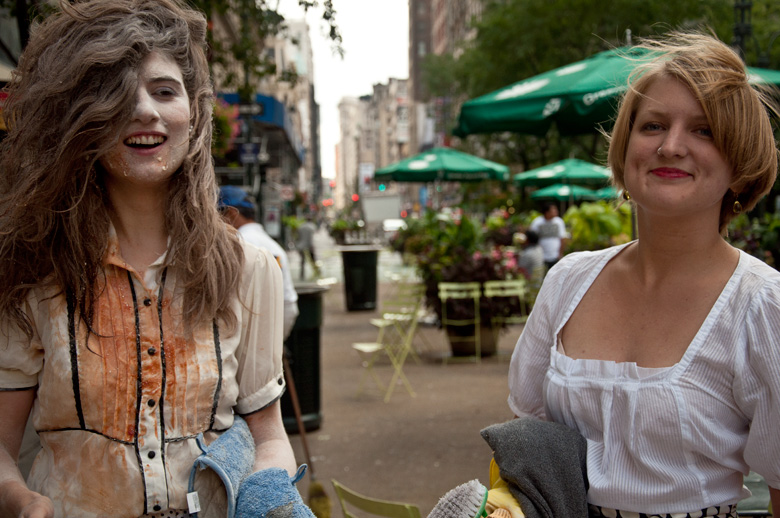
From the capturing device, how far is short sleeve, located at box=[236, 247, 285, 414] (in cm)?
193

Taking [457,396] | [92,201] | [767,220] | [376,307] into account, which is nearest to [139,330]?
[92,201]

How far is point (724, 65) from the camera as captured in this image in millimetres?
1847

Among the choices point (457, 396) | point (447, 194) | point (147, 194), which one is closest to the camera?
point (147, 194)

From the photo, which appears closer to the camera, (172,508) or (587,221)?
(172,508)

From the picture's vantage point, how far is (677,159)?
1823 mm

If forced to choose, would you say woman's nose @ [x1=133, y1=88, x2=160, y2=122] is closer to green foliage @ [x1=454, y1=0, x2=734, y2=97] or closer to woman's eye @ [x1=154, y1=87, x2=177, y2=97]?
woman's eye @ [x1=154, y1=87, x2=177, y2=97]

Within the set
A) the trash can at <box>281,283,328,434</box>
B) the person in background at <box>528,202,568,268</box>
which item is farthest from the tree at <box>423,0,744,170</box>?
the trash can at <box>281,283,328,434</box>

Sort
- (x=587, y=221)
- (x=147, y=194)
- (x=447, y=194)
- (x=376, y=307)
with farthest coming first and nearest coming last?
(x=447, y=194), (x=376, y=307), (x=587, y=221), (x=147, y=194)

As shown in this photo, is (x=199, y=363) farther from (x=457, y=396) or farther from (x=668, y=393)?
(x=457, y=396)

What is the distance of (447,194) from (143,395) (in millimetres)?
77704

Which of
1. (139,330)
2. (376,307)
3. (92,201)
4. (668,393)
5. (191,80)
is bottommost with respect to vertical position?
(376,307)

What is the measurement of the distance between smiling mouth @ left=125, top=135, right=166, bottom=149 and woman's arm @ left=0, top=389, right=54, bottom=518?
605 mm

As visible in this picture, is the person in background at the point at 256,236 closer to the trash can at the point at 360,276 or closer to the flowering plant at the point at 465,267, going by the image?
the flowering plant at the point at 465,267

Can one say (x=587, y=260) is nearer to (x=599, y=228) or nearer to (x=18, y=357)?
(x=18, y=357)
